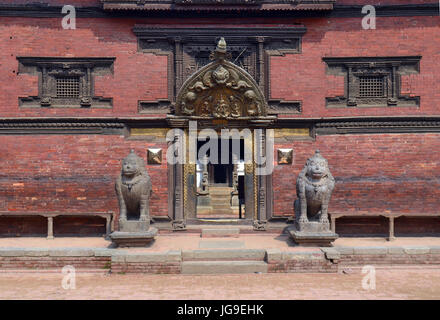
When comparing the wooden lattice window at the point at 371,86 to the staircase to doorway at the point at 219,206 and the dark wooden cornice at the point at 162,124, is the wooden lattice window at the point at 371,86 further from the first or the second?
the staircase to doorway at the point at 219,206

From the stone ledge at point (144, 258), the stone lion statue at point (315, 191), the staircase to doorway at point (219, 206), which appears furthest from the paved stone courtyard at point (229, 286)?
the staircase to doorway at point (219, 206)

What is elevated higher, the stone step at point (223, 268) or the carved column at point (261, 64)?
the carved column at point (261, 64)

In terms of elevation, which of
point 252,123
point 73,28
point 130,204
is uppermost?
point 73,28

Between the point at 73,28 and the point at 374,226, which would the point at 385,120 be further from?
the point at 73,28

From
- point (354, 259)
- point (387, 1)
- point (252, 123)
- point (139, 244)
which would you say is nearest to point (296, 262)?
point (354, 259)

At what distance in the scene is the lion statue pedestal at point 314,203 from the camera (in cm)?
945

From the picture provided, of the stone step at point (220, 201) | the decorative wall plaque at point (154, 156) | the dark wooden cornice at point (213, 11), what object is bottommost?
the stone step at point (220, 201)

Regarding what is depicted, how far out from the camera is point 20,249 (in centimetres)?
887

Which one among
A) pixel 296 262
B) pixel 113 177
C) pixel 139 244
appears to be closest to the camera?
pixel 296 262

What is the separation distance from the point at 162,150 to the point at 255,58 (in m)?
3.77

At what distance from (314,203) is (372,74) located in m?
4.66

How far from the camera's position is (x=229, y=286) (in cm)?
746

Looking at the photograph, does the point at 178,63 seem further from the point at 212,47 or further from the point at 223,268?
the point at 223,268

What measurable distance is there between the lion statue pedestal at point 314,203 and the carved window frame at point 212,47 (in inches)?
105
